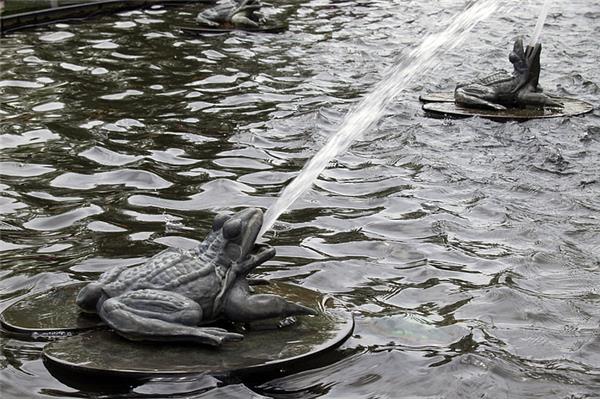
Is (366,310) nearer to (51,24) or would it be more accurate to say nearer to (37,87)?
(37,87)

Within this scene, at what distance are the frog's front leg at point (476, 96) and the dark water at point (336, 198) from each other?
350 millimetres

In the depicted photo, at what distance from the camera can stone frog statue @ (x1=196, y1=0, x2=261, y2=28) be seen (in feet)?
63.0

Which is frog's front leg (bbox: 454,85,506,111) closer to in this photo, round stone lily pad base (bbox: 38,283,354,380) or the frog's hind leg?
round stone lily pad base (bbox: 38,283,354,380)

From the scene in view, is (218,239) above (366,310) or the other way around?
above

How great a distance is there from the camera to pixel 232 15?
1927 cm

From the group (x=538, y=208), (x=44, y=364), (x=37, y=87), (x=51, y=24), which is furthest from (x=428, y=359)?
(x=51, y=24)

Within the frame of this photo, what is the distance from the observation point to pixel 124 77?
592 inches

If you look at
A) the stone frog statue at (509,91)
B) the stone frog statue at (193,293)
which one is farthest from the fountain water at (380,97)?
the stone frog statue at (193,293)

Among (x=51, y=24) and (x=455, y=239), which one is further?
(x=51, y=24)

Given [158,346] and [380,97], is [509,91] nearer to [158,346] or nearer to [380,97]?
[380,97]

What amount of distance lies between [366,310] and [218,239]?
1.33m

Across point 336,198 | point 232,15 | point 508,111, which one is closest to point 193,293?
point 336,198

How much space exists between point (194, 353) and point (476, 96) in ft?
27.4

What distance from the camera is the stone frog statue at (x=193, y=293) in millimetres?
5938
